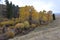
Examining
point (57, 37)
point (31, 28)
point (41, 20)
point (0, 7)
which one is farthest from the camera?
point (0, 7)

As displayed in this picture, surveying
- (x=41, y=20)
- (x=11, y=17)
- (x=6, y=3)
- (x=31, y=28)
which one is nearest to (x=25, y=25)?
(x=31, y=28)

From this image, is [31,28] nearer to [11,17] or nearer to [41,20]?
[41,20]

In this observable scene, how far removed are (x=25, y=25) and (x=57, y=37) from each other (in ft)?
47.8

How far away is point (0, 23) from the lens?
45.4 meters

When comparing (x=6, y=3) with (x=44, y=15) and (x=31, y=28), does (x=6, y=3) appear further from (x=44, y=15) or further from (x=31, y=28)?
(x=31, y=28)

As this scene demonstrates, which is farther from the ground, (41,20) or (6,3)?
(6,3)

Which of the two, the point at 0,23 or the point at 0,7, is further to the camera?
the point at 0,7

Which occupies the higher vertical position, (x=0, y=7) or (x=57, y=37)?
(x=0, y=7)

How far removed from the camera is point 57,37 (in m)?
29.0

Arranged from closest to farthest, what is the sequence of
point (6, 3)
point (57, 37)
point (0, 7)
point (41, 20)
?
1. point (57, 37)
2. point (41, 20)
3. point (6, 3)
4. point (0, 7)

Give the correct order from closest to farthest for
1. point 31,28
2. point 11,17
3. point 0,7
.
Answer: point 31,28
point 11,17
point 0,7

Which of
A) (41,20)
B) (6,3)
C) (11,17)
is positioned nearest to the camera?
(41,20)

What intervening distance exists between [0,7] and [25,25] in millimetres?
22520

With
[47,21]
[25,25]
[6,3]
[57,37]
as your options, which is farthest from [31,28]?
[6,3]
